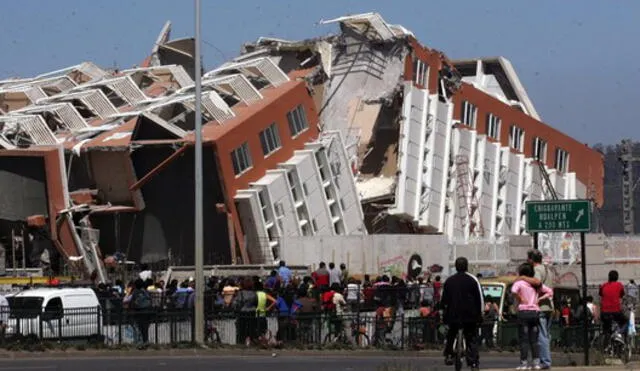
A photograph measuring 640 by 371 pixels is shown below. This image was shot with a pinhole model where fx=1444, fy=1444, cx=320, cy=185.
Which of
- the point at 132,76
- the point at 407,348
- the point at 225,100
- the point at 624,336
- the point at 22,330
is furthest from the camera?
the point at 132,76

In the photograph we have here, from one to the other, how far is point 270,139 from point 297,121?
107 inches

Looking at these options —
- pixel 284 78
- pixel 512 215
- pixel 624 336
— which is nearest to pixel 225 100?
pixel 284 78

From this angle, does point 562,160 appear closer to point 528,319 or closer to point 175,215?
point 175,215

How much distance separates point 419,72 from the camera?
64.6m

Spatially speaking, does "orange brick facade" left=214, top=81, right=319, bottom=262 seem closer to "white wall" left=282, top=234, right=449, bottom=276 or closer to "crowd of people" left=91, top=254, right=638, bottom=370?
"white wall" left=282, top=234, right=449, bottom=276

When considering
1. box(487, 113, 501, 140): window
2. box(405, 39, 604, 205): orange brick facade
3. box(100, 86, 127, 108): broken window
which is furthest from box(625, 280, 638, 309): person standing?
box(487, 113, 501, 140): window

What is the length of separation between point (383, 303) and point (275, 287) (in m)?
3.12

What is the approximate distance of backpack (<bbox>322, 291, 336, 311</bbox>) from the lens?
116 ft

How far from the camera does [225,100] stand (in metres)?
58.4

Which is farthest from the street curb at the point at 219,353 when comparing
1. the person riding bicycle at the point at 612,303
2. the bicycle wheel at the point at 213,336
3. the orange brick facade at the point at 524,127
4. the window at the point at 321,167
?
the orange brick facade at the point at 524,127

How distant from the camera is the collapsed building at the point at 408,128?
63.2 metres

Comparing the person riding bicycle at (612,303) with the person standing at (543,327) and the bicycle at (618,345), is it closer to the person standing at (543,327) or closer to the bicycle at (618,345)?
the bicycle at (618,345)

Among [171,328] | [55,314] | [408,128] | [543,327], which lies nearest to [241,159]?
[408,128]

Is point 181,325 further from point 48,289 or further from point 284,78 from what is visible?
point 284,78
